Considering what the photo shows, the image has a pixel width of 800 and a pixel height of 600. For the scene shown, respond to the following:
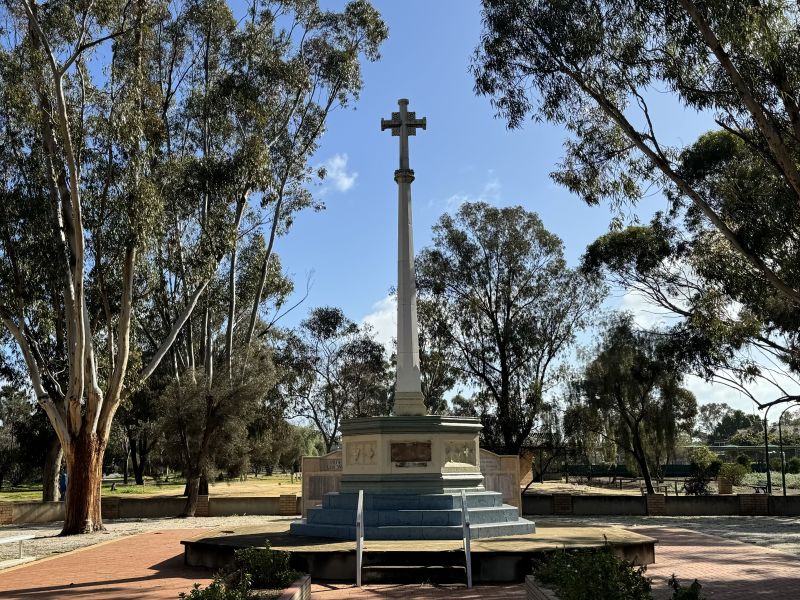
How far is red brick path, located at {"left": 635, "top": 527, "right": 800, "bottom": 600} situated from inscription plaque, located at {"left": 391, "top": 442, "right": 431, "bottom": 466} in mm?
4416

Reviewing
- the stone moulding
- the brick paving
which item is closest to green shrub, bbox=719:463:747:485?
the stone moulding

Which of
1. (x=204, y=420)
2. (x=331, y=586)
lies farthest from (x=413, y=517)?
(x=204, y=420)

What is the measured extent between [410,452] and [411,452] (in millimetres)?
19

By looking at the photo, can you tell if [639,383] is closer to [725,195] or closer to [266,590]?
[725,195]

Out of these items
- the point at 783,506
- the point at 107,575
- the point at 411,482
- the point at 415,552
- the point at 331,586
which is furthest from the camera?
the point at 783,506

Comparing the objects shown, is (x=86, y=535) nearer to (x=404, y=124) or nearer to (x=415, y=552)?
(x=415, y=552)

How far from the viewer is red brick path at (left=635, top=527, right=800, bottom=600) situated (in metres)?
9.66

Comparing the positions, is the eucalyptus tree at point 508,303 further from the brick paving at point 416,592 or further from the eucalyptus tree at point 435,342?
the brick paving at point 416,592

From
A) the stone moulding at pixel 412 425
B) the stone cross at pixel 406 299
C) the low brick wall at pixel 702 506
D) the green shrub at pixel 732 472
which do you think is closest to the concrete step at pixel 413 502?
the stone moulding at pixel 412 425

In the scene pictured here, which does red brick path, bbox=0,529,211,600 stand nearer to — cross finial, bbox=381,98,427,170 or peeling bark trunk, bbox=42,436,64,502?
cross finial, bbox=381,98,427,170

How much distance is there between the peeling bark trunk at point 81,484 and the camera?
64.2 feet

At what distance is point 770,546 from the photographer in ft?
52.3

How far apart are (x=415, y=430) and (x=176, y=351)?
1821 cm

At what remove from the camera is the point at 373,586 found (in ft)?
33.9
